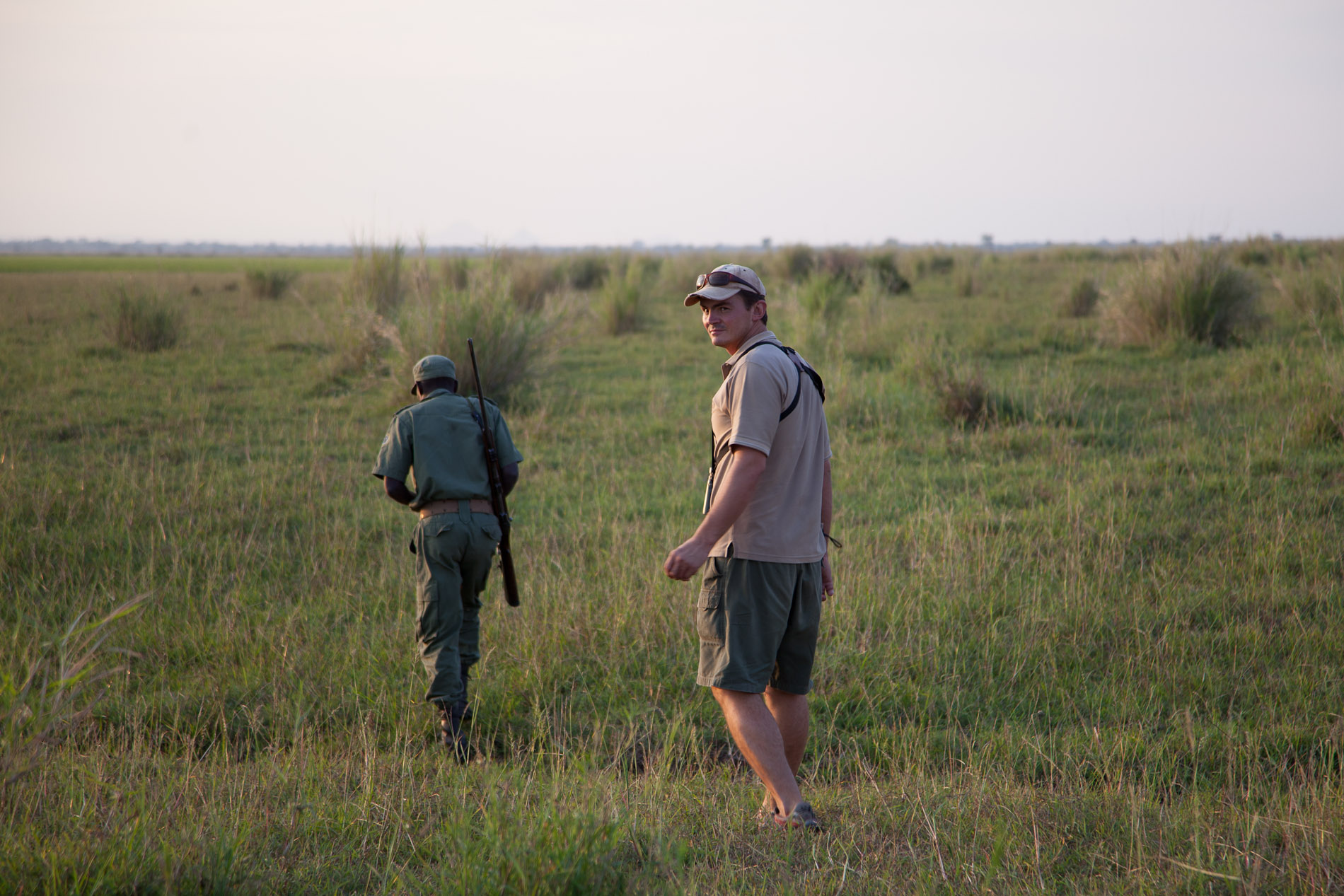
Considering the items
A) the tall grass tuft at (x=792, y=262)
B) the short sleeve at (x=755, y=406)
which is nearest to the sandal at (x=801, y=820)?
the short sleeve at (x=755, y=406)

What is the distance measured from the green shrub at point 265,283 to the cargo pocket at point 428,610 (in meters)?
25.4

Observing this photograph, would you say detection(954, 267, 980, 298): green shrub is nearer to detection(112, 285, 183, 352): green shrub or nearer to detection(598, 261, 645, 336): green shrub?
detection(598, 261, 645, 336): green shrub

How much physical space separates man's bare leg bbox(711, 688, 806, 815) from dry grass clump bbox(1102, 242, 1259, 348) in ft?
43.7

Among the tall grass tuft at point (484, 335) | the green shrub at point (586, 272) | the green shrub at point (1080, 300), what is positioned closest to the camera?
the tall grass tuft at point (484, 335)

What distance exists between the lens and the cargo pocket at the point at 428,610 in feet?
14.0

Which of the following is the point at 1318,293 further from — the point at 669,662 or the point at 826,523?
the point at 826,523

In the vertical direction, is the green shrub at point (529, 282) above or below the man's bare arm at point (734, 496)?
above

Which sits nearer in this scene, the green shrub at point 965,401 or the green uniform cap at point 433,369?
the green uniform cap at point 433,369

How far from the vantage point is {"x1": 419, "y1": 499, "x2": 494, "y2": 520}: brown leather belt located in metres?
4.31

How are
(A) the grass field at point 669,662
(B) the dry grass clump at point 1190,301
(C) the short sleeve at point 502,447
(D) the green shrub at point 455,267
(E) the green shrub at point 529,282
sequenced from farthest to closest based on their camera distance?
(E) the green shrub at point 529,282, (D) the green shrub at point 455,267, (B) the dry grass clump at point 1190,301, (C) the short sleeve at point 502,447, (A) the grass field at point 669,662

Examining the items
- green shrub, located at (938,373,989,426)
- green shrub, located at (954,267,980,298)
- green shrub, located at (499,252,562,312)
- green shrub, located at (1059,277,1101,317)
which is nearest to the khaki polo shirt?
green shrub, located at (938,373,989,426)

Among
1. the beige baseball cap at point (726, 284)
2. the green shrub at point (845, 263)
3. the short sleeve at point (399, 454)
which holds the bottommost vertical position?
the short sleeve at point (399, 454)

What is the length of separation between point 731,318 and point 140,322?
51.9 ft

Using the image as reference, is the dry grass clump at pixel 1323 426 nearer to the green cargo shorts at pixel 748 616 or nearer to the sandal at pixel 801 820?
the green cargo shorts at pixel 748 616
